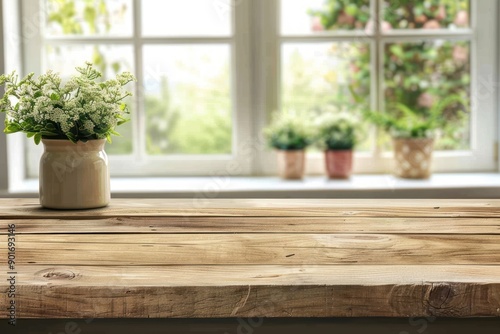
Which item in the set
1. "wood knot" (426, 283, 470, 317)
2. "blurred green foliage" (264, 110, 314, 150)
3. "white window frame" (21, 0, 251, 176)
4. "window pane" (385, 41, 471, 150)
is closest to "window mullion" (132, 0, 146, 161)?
"white window frame" (21, 0, 251, 176)

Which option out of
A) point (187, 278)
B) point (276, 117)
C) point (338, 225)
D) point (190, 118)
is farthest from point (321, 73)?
point (187, 278)

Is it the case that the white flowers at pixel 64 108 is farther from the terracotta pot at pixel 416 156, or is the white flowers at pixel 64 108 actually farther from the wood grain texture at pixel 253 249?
the terracotta pot at pixel 416 156

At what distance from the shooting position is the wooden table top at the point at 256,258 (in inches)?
70.8

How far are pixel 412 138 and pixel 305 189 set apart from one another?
46 cm

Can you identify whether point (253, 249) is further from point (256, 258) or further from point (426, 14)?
point (426, 14)

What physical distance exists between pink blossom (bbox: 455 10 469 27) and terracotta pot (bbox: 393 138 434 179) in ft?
1.55

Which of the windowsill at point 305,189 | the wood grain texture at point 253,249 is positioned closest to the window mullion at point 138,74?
the windowsill at point 305,189

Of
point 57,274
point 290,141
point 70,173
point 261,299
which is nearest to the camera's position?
point 261,299

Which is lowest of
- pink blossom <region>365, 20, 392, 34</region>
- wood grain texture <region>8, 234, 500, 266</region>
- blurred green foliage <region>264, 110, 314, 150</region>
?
wood grain texture <region>8, 234, 500, 266</region>

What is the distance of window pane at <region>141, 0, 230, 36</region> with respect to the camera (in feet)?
9.34

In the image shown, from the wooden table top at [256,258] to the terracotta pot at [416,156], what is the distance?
0.38 meters

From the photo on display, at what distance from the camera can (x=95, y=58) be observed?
2.86 m

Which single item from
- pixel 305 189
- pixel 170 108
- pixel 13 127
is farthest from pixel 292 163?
pixel 13 127

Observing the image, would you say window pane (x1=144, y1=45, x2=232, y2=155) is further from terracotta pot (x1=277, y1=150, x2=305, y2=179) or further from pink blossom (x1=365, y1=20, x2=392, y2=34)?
pink blossom (x1=365, y1=20, x2=392, y2=34)
